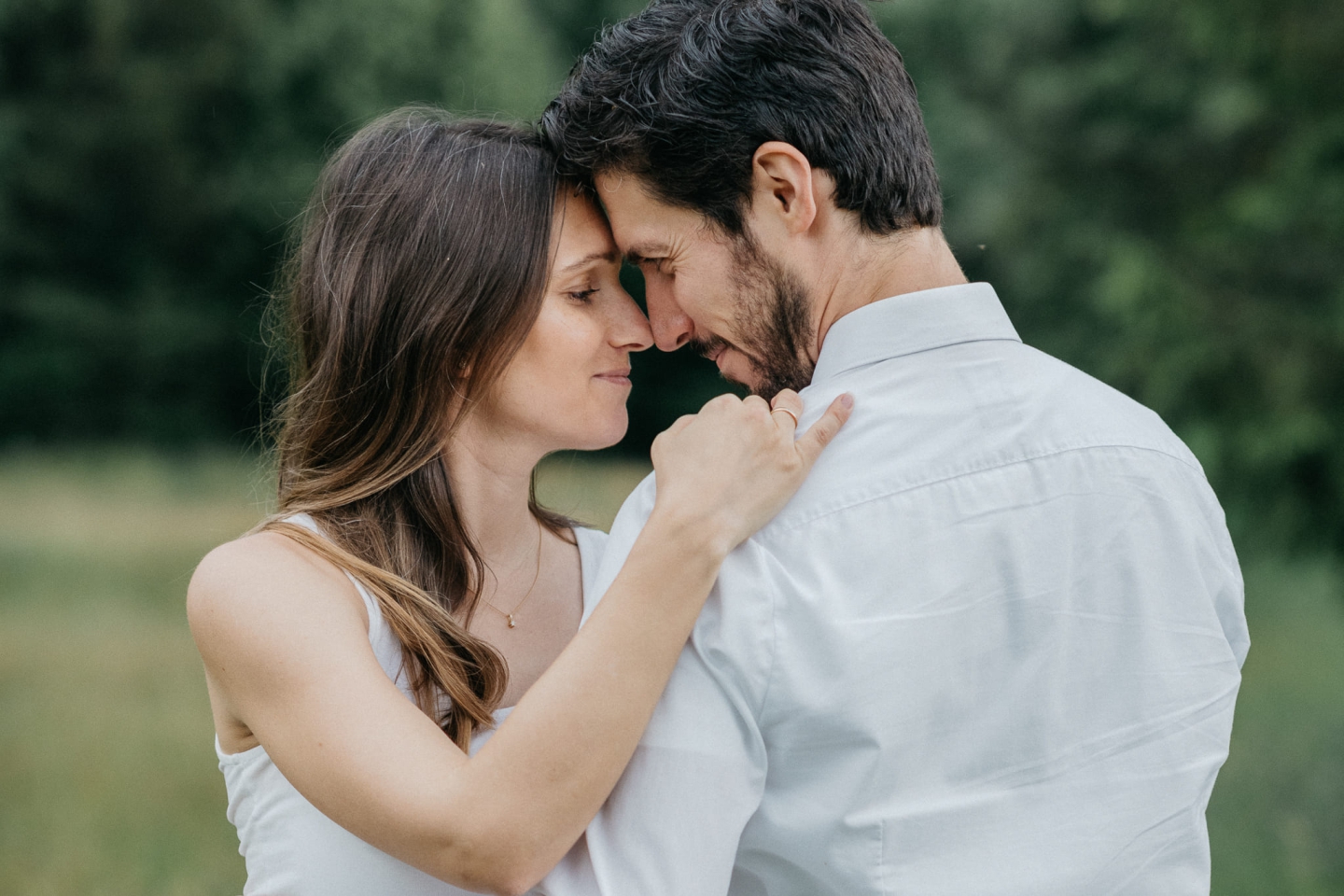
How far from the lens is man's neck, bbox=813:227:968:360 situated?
1.90m

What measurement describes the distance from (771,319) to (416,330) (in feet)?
2.54

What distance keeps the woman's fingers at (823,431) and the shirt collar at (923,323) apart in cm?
11

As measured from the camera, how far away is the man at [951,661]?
154cm

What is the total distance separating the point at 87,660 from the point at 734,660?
9.45 m

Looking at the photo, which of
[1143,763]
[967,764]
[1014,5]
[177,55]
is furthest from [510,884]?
[177,55]

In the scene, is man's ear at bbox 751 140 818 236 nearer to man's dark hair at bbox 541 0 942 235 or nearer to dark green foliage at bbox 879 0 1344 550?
man's dark hair at bbox 541 0 942 235

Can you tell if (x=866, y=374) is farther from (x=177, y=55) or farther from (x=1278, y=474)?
(x=177, y=55)

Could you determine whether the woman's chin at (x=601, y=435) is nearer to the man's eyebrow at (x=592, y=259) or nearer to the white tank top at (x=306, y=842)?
the man's eyebrow at (x=592, y=259)

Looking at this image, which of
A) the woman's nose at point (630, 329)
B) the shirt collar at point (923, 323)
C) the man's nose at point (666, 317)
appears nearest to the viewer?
the shirt collar at point (923, 323)

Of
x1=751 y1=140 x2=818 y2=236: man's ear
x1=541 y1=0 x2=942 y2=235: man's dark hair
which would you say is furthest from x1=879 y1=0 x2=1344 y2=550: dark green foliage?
x1=751 y1=140 x2=818 y2=236: man's ear

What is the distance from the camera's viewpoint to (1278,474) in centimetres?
698

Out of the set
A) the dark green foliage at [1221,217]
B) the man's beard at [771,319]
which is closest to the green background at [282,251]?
the dark green foliage at [1221,217]

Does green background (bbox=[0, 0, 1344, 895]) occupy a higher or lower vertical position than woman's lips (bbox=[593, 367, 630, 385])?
lower

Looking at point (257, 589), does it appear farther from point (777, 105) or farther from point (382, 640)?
point (777, 105)
